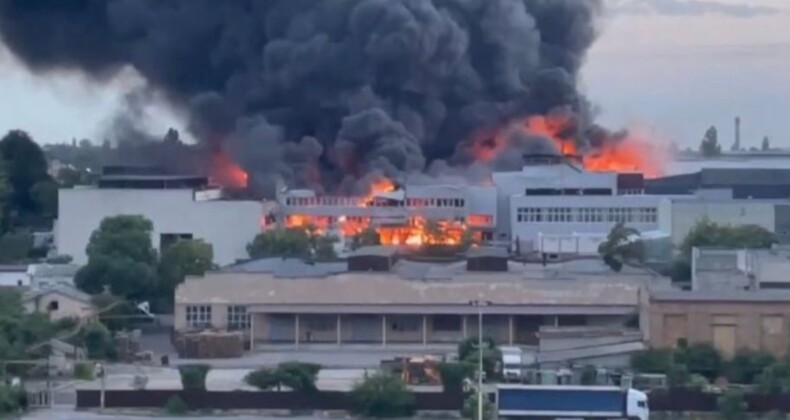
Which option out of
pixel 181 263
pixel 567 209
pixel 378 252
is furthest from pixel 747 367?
pixel 567 209

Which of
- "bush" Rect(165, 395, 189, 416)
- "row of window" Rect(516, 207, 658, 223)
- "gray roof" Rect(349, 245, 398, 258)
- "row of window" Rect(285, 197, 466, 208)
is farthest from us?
"row of window" Rect(285, 197, 466, 208)

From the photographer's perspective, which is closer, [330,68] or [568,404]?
[568,404]

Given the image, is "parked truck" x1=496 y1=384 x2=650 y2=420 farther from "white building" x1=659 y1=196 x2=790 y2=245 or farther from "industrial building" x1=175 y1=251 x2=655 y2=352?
"white building" x1=659 y1=196 x2=790 y2=245

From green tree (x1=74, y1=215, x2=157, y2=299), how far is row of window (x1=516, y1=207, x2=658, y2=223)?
22.5 feet

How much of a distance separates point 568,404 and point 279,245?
14.3 metres

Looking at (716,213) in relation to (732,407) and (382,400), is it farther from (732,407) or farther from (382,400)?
(382,400)

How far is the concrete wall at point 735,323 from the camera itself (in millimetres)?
22484

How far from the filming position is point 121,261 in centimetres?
2822

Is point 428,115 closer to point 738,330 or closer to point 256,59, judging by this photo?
point 256,59

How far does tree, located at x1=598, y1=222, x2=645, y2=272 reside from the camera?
29594 mm

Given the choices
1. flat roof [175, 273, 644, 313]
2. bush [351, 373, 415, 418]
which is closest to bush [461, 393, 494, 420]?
bush [351, 373, 415, 418]

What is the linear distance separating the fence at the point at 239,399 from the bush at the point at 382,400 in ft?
0.51

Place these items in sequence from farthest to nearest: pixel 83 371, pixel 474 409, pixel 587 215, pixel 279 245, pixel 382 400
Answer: pixel 587 215, pixel 279 245, pixel 83 371, pixel 382 400, pixel 474 409

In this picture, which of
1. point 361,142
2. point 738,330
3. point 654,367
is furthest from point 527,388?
point 361,142
